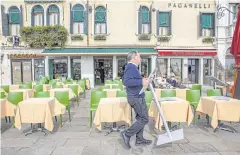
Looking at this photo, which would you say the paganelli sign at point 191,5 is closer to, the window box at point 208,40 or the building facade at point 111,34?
the building facade at point 111,34

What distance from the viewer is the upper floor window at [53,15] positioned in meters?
16.9

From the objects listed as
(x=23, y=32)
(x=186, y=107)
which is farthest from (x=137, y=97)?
(x=23, y=32)

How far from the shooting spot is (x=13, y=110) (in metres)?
6.24

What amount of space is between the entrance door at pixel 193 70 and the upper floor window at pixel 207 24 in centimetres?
218

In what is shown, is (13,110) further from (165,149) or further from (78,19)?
(78,19)

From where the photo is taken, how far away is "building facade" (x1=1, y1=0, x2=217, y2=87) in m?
16.8

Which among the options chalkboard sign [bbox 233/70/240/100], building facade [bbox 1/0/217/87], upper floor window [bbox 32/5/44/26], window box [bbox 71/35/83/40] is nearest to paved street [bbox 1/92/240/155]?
chalkboard sign [bbox 233/70/240/100]

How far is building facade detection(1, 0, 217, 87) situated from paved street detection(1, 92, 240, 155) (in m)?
11.2

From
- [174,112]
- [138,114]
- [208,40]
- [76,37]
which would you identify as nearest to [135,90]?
[138,114]

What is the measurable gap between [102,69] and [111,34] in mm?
2774

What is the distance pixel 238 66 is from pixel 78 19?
13.0m

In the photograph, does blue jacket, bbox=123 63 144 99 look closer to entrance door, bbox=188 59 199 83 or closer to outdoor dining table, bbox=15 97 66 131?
outdoor dining table, bbox=15 97 66 131

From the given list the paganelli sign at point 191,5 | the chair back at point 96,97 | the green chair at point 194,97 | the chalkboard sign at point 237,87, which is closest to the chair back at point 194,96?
the green chair at point 194,97

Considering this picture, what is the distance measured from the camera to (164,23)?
17.1 meters
